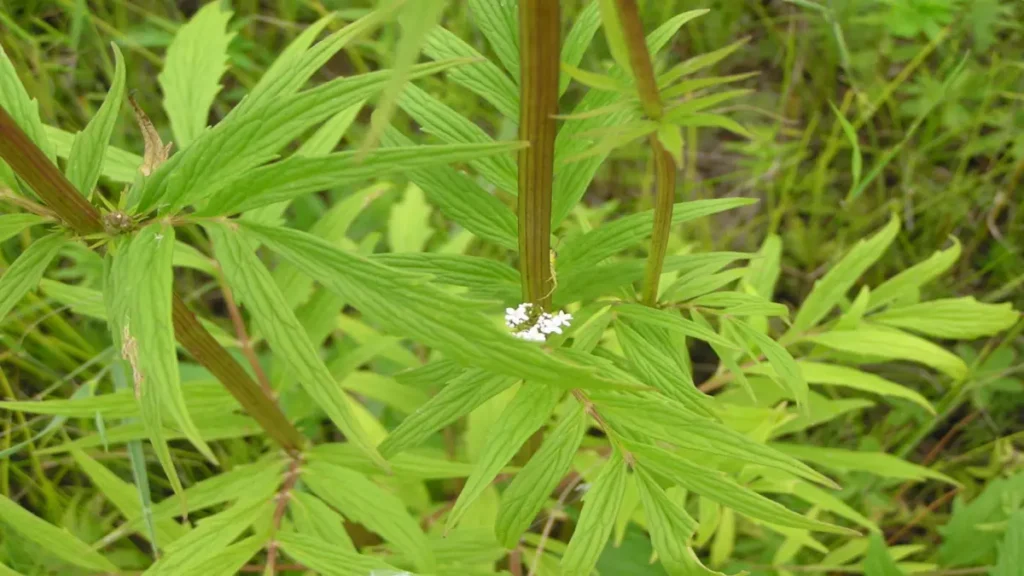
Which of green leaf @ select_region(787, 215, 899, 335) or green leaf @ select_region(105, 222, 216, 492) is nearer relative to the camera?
green leaf @ select_region(105, 222, 216, 492)

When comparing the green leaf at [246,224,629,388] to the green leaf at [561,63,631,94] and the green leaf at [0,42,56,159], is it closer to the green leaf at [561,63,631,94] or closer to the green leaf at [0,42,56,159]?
the green leaf at [561,63,631,94]

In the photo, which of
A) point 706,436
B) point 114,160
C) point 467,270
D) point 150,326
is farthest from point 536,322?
point 114,160

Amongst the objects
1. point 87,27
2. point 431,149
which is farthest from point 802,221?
point 87,27

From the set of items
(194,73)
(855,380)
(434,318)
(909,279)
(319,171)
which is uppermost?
(909,279)

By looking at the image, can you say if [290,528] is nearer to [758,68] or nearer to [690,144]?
[690,144]

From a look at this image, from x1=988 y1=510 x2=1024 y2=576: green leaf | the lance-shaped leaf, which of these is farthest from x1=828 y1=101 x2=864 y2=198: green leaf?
x1=988 y1=510 x2=1024 y2=576: green leaf

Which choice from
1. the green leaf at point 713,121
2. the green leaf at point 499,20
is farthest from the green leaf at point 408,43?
the green leaf at point 499,20

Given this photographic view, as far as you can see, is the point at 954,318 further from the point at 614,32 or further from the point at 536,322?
the point at 614,32
